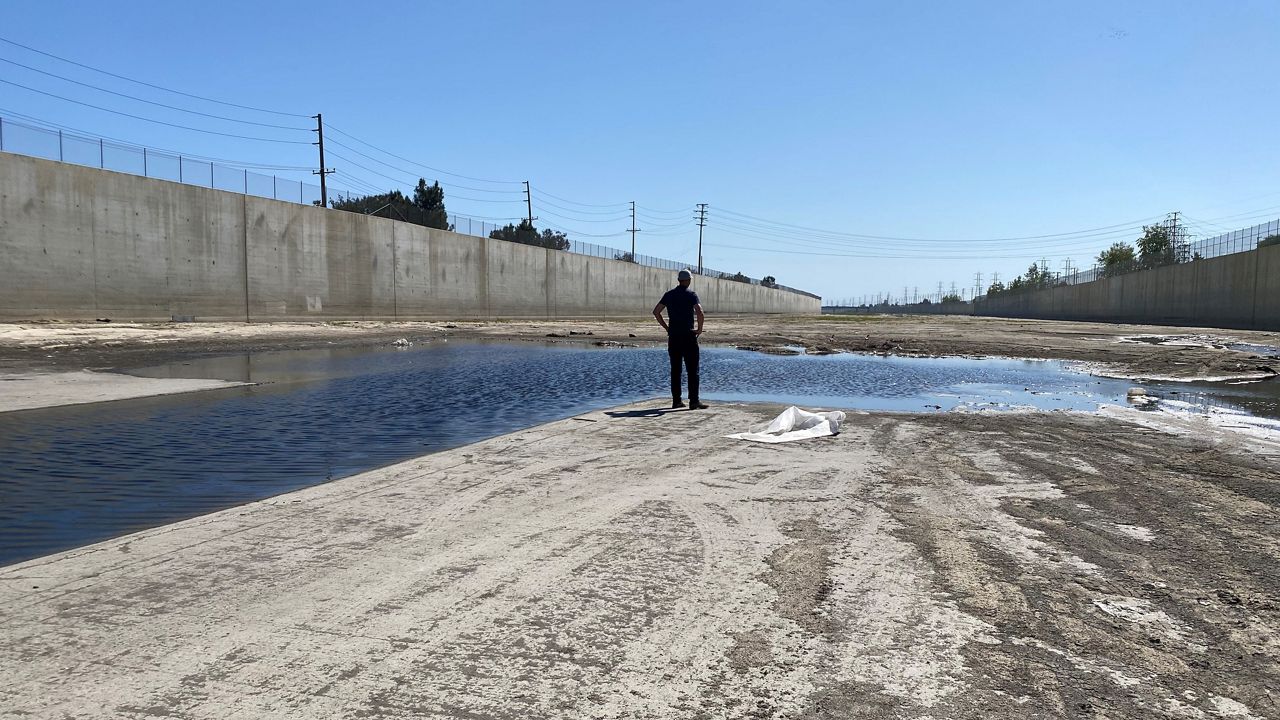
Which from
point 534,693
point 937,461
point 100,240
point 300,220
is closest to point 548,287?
point 300,220

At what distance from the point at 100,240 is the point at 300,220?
34.1ft

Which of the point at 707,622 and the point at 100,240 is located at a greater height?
the point at 100,240

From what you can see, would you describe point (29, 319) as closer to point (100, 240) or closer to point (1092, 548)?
point (100, 240)

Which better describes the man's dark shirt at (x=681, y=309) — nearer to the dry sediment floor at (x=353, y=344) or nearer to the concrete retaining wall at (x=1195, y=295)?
the dry sediment floor at (x=353, y=344)

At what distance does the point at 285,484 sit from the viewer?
18.3 feet

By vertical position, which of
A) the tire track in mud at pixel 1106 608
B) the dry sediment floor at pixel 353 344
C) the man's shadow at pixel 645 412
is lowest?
the tire track in mud at pixel 1106 608

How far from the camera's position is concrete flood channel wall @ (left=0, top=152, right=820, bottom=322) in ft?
77.8

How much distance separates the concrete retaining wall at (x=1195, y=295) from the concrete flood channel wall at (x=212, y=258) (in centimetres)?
4405

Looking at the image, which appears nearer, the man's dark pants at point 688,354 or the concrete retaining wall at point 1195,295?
the man's dark pants at point 688,354

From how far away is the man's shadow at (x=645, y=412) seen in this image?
8867mm

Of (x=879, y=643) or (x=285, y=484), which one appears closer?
(x=879, y=643)

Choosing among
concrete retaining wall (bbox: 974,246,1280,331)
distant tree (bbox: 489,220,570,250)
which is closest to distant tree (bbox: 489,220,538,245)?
distant tree (bbox: 489,220,570,250)

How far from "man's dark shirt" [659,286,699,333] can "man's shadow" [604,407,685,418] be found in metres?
1.02

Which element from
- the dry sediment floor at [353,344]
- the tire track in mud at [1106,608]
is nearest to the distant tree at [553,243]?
the dry sediment floor at [353,344]
